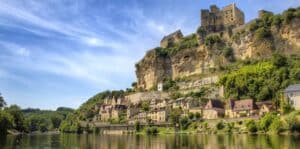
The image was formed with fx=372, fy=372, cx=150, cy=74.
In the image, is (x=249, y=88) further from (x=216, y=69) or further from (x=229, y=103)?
(x=216, y=69)

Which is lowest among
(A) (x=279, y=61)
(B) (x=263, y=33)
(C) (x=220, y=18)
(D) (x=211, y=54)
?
(A) (x=279, y=61)

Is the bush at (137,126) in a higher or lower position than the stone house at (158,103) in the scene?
lower

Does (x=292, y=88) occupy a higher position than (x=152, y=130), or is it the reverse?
(x=292, y=88)

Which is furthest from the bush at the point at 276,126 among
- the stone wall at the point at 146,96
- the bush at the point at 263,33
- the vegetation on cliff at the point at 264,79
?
the stone wall at the point at 146,96

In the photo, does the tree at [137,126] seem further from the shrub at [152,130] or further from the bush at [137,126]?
the shrub at [152,130]

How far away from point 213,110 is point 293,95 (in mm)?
18137

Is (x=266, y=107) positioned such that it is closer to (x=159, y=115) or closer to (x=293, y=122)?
(x=293, y=122)

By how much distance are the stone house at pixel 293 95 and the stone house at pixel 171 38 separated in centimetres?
6568

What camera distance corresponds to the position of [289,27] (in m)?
90.2

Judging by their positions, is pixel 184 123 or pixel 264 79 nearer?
pixel 184 123

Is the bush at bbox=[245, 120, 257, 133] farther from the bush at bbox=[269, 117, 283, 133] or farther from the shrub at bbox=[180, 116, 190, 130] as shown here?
the shrub at bbox=[180, 116, 190, 130]

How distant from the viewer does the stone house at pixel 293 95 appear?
64438 mm

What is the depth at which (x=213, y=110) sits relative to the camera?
78.4 meters

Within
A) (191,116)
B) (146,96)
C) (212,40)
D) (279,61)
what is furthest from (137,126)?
(212,40)
